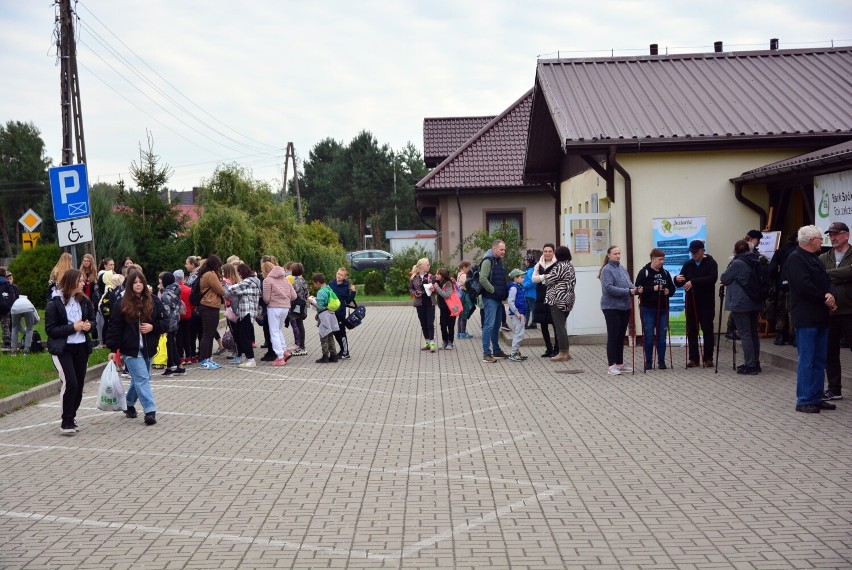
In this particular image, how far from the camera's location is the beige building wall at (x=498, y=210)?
123 feet

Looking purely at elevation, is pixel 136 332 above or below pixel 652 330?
above

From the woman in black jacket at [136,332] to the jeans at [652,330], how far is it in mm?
7363

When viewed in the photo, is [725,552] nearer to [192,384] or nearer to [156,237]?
[192,384]

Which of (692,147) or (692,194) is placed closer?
(692,147)

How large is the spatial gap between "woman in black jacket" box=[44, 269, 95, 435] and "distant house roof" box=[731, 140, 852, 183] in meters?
10.4

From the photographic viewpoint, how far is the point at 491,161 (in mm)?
38219

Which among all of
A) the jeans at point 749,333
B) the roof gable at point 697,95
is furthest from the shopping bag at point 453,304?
the jeans at point 749,333

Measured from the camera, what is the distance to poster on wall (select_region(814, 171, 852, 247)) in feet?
48.0

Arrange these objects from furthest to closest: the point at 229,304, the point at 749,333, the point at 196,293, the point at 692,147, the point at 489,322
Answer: the point at 692,147
the point at 229,304
the point at 489,322
the point at 196,293
the point at 749,333

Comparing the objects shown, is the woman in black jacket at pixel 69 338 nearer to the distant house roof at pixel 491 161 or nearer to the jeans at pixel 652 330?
the jeans at pixel 652 330

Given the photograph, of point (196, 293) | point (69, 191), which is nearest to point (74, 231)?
point (69, 191)

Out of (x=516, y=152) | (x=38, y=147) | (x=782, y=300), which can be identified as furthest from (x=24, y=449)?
(x=38, y=147)

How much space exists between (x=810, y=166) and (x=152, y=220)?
22998 millimetres

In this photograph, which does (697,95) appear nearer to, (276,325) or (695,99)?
(695,99)
